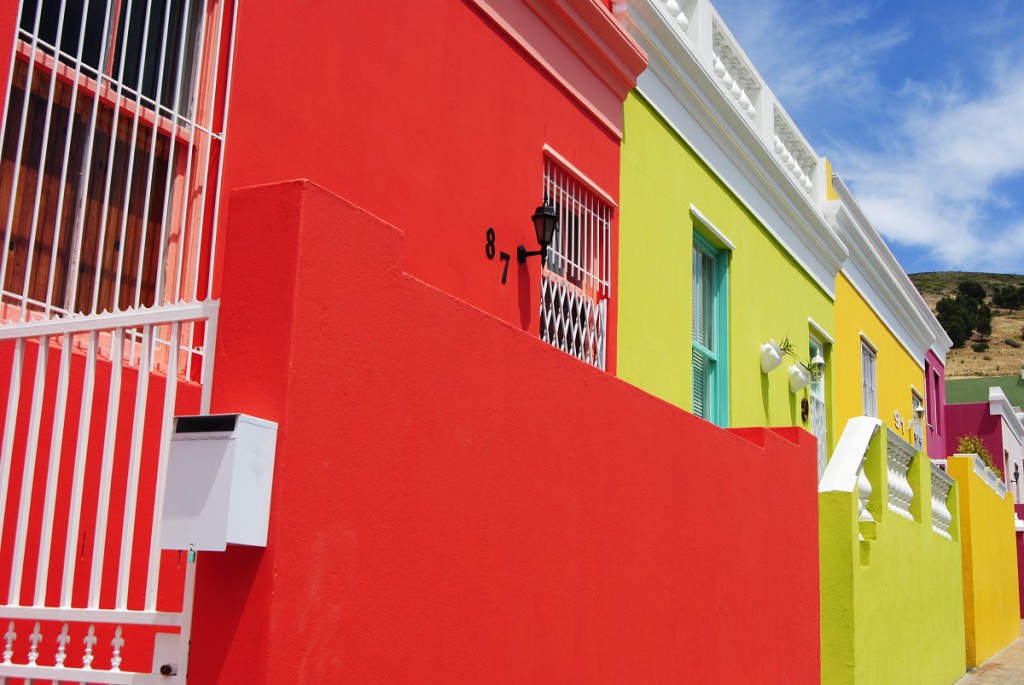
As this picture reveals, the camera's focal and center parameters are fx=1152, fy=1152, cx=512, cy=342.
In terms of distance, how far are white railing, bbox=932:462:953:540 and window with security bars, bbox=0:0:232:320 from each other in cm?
842

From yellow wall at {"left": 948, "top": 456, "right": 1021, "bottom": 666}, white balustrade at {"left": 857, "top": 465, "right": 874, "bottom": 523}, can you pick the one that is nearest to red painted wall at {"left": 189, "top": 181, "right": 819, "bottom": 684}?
white balustrade at {"left": 857, "top": 465, "right": 874, "bottom": 523}

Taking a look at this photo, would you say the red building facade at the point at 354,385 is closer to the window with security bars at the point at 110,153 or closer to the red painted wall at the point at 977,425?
the window with security bars at the point at 110,153

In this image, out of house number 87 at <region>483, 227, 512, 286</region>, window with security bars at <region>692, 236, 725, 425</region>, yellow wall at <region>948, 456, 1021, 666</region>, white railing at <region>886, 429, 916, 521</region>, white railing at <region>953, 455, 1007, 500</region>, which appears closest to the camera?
house number 87 at <region>483, 227, 512, 286</region>

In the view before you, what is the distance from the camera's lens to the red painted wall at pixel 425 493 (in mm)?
3004

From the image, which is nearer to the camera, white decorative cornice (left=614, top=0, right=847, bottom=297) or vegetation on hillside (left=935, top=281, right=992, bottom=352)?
white decorative cornice (left=614, top=0, right=847, bottom=297)

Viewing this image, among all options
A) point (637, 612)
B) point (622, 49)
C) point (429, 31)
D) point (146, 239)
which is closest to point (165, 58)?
point (146, 239)

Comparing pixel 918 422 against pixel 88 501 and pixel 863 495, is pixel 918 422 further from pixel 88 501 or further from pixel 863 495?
pixel 88 501

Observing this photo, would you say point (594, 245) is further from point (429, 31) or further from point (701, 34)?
point (701, 34)

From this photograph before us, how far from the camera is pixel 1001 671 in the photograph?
38.4ft

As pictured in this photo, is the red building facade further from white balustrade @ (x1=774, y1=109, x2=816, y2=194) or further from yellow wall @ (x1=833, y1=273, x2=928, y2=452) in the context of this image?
yellow wall @ (x1=833, y1=273, x2=928, y2=452)

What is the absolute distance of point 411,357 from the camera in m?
3.60

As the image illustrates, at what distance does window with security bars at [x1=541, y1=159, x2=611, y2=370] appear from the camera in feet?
22.3

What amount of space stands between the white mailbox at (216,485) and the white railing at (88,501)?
0.17 meters

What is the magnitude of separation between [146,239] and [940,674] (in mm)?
8590
